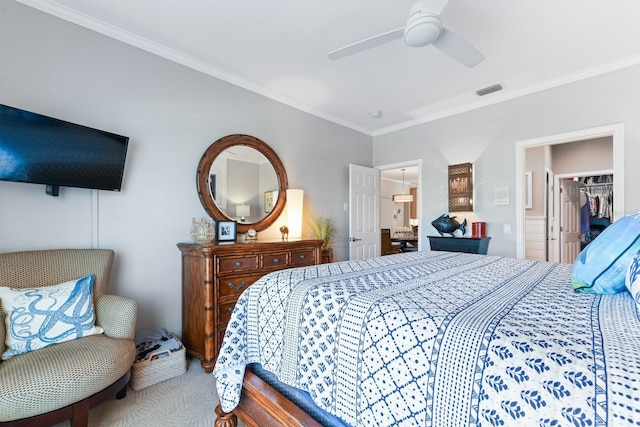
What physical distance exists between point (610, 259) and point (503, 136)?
9.87 ft

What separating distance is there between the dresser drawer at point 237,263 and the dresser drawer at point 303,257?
46 centimetres

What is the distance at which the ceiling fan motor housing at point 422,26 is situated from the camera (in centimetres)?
177

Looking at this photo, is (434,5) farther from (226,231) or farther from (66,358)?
(66,358)

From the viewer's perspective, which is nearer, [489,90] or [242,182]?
[242,182]

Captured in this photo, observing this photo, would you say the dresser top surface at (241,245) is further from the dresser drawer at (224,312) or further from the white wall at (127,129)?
the dresser drawer at (224,312)

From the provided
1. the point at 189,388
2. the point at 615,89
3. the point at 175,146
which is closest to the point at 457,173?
the point at 615,89

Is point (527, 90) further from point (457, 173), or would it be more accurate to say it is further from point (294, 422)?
point (294, 422)

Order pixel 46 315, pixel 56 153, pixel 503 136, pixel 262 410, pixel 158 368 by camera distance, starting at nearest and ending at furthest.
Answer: pixel 262 410, pixel 46 315, pixel 56 153, pixel 158 368, pixel 503 136

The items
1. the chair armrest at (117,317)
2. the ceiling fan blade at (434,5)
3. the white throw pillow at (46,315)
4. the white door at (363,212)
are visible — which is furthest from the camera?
the white door at (363,212)

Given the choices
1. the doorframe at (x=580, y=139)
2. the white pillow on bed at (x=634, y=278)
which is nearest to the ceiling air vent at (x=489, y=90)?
the doorframe at (x=580, y=139)

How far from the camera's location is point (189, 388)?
207cm

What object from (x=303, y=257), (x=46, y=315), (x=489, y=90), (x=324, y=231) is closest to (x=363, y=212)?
(x=324, y=231)

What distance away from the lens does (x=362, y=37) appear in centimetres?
251

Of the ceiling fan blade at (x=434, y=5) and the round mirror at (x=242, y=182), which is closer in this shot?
the ceiling fan blade at (x=434, y=5)
